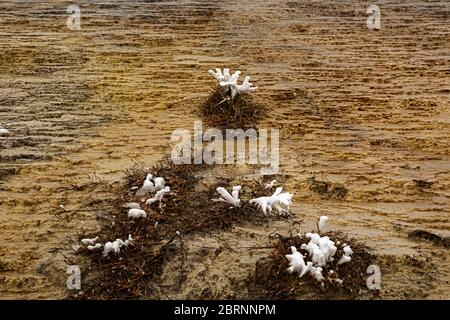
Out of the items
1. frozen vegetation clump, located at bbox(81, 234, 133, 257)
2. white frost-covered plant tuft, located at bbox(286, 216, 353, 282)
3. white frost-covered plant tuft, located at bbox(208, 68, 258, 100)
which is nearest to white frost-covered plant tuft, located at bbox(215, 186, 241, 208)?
white frost-covered plant tuft, located at bbox(286, 216, 353, 282)

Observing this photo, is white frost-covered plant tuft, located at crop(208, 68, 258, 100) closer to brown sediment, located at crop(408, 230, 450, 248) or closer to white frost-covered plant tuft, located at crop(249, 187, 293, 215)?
white frost-covered plant tuft, located at crop(249, 187, 293, 215)

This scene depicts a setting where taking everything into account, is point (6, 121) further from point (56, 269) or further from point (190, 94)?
point (56, 269)

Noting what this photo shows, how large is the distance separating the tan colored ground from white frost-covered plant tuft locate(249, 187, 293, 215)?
12cm

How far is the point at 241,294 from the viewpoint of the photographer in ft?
10.5

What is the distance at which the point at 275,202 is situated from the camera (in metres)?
3.89

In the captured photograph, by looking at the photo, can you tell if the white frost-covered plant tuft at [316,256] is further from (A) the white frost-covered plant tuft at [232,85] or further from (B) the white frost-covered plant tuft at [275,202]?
(A) the white frost-covered plant tuft at [232,85]

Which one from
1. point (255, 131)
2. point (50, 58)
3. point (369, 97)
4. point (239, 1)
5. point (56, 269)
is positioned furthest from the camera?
point (239, 1)

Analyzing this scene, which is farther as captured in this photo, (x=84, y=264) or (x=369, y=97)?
(x=369, y=97)

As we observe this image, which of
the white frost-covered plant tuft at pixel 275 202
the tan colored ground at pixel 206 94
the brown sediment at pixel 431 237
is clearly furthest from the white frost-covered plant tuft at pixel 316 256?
the brown sediment at pixel 431 237

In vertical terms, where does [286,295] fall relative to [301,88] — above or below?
below

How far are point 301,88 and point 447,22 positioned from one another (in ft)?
10.2

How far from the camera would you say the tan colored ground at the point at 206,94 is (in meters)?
3.67

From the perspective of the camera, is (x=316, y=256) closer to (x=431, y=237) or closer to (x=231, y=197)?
(x=231, y=197)

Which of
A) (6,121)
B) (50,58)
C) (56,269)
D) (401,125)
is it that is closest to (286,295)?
(56,269)
